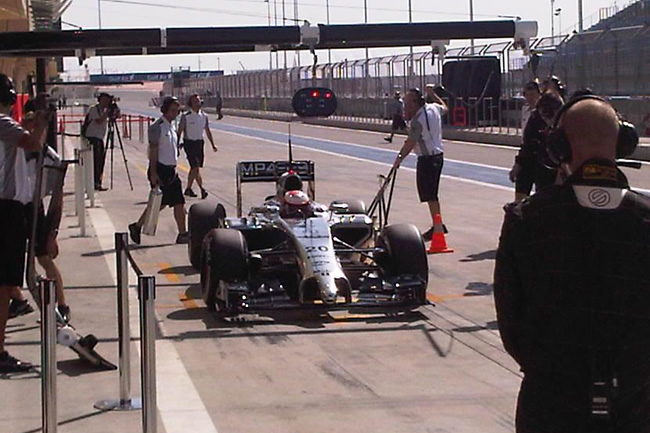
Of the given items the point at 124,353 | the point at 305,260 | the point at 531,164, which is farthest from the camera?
the point at 531,164

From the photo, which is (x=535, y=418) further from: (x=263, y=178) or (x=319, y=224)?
(x=263, y=178)

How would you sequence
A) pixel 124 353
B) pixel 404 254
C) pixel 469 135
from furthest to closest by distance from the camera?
pixel 469 135 → pixel 404 254 → pixel 124 353

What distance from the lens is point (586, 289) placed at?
3807mm

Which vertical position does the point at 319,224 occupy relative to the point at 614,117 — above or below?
below

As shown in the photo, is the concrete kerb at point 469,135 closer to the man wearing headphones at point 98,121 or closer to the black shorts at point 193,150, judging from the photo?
the black shorts at point 193,150

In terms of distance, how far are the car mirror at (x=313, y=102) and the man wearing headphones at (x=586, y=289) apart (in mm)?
7905

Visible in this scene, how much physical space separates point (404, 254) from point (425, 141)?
419 cm

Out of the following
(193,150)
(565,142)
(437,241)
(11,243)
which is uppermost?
(565,142)

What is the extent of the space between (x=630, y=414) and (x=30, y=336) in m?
6.91

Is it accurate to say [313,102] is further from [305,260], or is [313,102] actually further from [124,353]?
[124,353]

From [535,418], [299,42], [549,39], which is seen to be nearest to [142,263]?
[299,42]

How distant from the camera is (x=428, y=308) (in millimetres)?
10930

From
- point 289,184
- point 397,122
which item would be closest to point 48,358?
point 289,184

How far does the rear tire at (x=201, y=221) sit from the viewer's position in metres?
12.6
